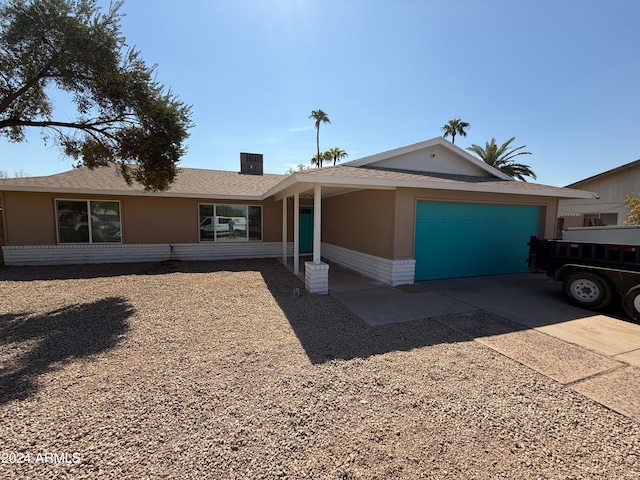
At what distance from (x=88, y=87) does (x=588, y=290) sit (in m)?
12.4

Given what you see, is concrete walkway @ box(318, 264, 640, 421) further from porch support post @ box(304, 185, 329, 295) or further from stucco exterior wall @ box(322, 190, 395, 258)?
stucco exterior wall @ box(322, 190, 395, 258)

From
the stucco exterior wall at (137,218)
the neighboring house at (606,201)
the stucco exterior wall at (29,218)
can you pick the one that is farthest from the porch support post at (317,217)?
the neighboring house at (606,201)

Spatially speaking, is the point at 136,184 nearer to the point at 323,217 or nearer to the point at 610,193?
the point at 323,217

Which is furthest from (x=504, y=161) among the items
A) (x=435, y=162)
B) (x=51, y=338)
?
(x=51, y=338)

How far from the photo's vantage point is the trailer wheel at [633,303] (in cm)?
534

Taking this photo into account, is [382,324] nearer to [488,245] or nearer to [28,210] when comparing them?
[488,245]

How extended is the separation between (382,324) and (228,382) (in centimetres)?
280

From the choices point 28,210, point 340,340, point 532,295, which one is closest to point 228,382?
point 340,340

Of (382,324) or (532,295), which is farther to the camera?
(532,295)

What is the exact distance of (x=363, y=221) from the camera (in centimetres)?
938

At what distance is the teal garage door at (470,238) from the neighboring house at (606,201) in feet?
30.9

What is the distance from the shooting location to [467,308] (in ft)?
19.8

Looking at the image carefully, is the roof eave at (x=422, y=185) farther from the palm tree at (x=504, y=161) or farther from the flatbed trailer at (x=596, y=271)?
the palm tree at (x=504, y=161)

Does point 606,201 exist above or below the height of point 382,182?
above
